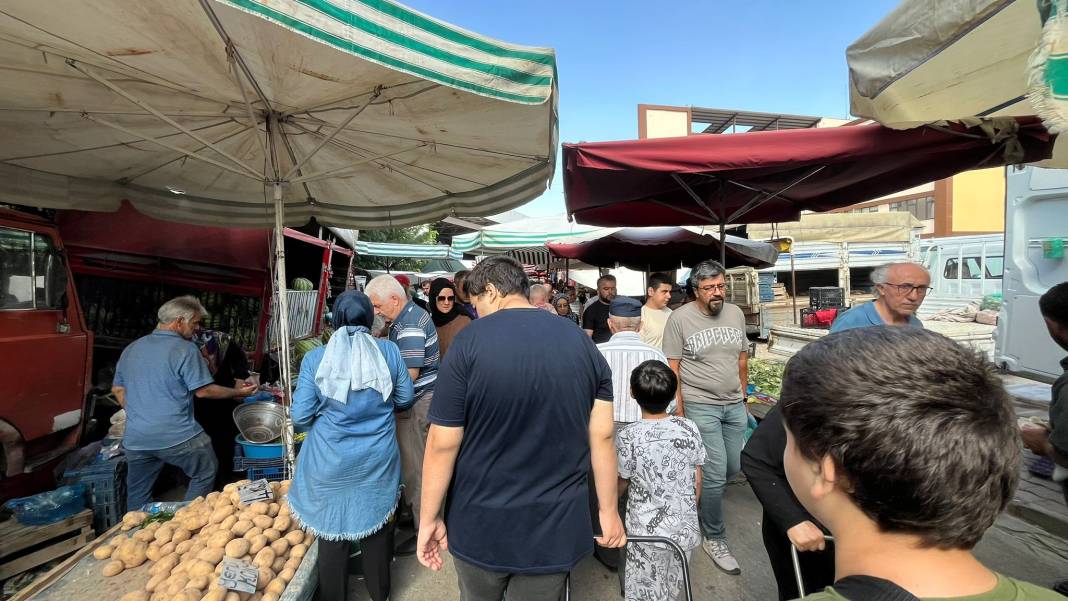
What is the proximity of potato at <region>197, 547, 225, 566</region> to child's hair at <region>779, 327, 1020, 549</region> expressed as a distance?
9.55 feet

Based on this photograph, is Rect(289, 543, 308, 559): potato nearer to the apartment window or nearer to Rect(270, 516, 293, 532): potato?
Rect(270, 516, 293, 532): potato

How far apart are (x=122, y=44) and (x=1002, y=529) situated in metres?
6.39

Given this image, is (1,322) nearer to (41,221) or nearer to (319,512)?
(41,221)

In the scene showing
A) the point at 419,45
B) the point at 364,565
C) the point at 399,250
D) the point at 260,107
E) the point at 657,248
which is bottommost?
the point at 364,565

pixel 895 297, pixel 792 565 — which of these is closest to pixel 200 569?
pixel 792 565

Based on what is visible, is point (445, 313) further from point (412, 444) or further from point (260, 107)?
point (260, 107)

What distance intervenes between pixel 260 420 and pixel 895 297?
461 centimetres

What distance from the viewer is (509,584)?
1740mm

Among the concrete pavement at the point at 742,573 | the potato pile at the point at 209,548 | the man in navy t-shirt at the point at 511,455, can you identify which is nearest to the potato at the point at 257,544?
the potato pile at the point at 209,548

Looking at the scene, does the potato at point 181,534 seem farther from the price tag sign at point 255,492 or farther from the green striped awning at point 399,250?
the green striped awning at point 399,250

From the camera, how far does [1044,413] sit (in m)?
5.12

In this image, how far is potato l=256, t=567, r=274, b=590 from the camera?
2.27 metres

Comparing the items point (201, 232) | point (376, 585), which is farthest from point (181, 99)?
point (201, 232)

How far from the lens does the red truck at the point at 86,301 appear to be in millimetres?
3086
